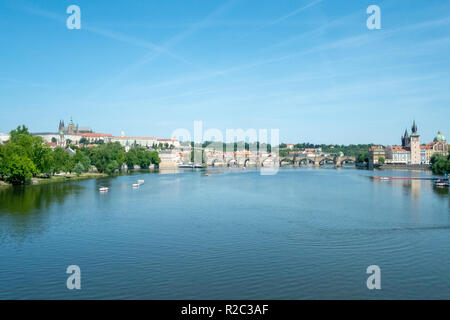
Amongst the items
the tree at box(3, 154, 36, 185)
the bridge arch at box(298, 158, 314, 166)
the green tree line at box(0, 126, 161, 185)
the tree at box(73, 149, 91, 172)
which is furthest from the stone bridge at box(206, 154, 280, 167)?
the tree at box(3, 154, 36, 185)

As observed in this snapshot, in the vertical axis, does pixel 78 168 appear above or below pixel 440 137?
below

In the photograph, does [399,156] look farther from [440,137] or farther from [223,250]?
[223,250]

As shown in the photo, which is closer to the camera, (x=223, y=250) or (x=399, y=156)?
(x=223, y=250)

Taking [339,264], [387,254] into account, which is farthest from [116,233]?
[387,254]

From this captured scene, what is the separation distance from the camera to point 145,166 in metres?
81.7

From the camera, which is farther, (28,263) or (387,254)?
(387,254)

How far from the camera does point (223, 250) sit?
14.3 meters

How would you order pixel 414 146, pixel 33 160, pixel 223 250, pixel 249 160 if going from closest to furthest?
1. pixel 223 250
2. pixel 33 160
3. pixel 414 146
4. pixel 249 160

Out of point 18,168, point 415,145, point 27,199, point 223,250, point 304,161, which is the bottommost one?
point 223,250

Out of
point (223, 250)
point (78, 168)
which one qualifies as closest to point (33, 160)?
point (78, 168)

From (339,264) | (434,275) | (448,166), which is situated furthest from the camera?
(448,166)

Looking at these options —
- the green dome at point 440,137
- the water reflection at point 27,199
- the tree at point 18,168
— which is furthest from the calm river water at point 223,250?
the green dome at point 440,137
